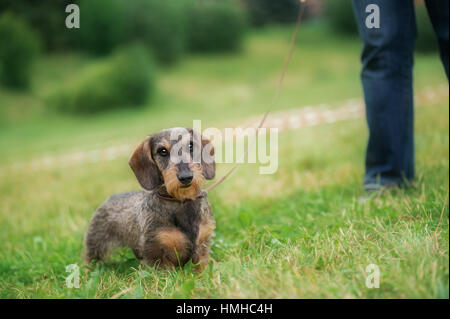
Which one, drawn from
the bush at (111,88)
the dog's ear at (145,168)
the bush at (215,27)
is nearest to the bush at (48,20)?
the bush at (111,88)

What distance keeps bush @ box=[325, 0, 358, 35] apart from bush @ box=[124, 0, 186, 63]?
15.5 m

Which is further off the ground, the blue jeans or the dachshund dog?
the blue jeans

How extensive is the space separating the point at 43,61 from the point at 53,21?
11.5 feet

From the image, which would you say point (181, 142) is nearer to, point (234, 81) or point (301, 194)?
point (301, 194)

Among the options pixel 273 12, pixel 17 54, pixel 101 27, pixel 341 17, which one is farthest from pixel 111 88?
pixel 273 12

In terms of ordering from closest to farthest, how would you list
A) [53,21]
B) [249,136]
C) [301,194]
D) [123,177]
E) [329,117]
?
[301,194]
[123,177]
[249,136]
[329,117]
[53,21]

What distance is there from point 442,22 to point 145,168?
213cm

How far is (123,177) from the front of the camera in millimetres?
5953

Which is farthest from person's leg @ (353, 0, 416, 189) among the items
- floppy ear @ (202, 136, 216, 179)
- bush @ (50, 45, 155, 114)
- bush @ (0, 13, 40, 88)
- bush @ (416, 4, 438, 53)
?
bush @ (416, 4, 438, 53)

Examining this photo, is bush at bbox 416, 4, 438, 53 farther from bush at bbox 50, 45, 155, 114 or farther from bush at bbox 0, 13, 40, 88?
bush at bbox 0, 13, 40, 88

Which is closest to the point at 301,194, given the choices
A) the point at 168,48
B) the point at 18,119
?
the point at 18,119

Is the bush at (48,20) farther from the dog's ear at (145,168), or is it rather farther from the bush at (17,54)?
the dog's ear at (145,168)

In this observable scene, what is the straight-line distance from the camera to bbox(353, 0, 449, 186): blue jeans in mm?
2875

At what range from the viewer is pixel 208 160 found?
2.66 m
